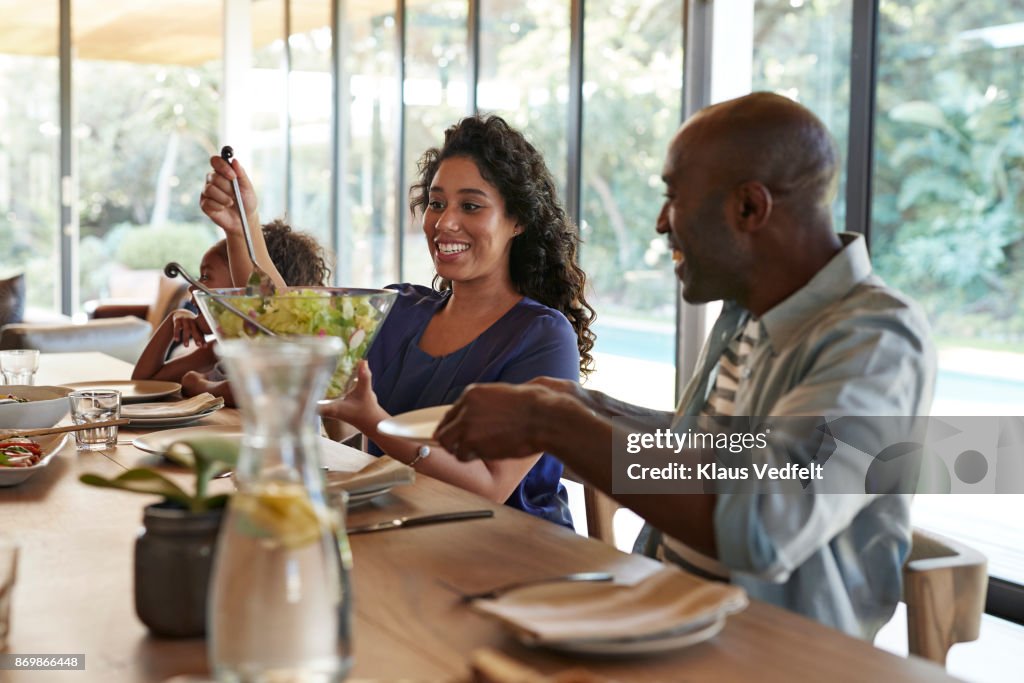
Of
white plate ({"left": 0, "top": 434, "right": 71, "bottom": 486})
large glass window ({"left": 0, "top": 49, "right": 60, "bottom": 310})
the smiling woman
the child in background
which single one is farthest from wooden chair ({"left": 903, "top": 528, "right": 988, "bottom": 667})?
large glass window ({"left": 0, "top": 49, "right": 60, "bottom": 310})

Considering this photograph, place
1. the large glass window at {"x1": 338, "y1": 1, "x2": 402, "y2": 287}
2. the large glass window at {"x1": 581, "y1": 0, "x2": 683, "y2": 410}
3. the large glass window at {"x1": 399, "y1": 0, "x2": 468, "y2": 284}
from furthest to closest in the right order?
1. the large glass window at {"x1": 338, "y1": 1, "x2": 402, "y2": 287}
2. the large glass window at {"x1": 399, "y1": 0, "x2": 468, "y2": 284}
3. the large glass window at {"x1": 581, "y1": 0, "x2": 683, "y2": 410}

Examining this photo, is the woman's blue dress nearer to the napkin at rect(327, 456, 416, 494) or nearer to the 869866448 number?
the napkin at rect(327, 456, 416, 494)

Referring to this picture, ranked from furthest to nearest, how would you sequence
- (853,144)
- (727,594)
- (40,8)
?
1. (40,8)
2. (853,144)
3. (727,594)

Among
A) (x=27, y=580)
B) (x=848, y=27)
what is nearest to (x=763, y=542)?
(x=27, y=580)

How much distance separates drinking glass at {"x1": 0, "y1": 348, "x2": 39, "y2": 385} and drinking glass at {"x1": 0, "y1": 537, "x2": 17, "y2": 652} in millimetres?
1528

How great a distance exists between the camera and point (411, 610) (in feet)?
3.64

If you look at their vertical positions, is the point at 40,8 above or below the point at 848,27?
above

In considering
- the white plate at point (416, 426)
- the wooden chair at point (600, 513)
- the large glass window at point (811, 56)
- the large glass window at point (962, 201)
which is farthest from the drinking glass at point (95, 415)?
the large glass window at point (962, 201)

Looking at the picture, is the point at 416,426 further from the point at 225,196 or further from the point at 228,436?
the point at 225,196

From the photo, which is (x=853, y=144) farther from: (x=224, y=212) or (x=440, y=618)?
(x=440, y=618)

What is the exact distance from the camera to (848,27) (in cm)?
391

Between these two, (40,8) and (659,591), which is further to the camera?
(40,8)

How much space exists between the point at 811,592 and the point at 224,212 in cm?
167

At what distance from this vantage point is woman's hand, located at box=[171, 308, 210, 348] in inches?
126
